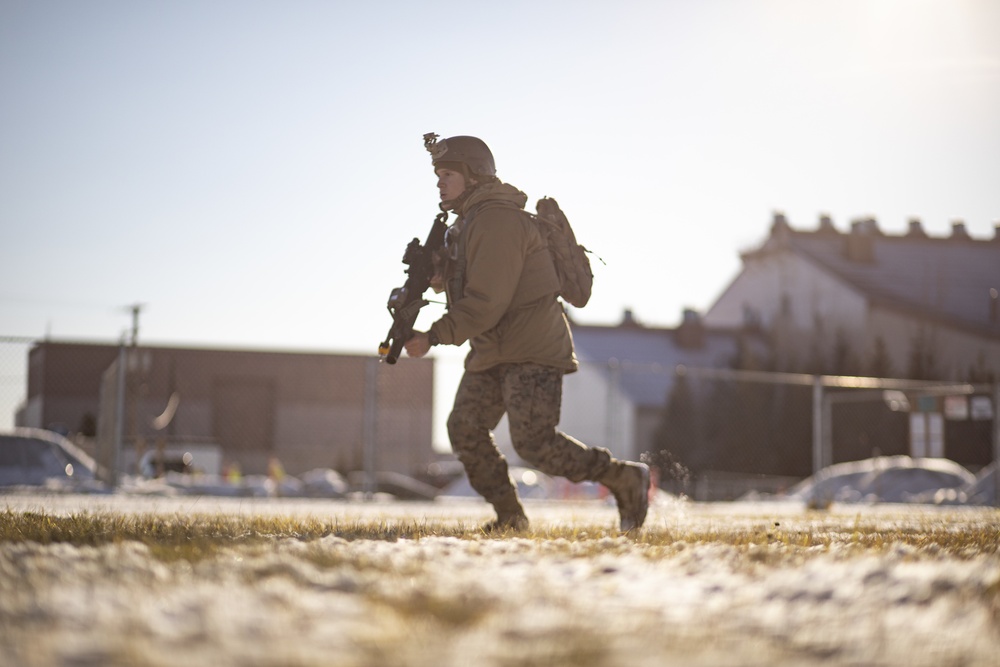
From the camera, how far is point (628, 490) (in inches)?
255

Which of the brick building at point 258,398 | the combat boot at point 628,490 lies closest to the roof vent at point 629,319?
the brick building at point 258,398

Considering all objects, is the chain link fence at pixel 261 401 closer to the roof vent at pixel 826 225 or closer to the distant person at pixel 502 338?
the roof vent at pixel 826 225

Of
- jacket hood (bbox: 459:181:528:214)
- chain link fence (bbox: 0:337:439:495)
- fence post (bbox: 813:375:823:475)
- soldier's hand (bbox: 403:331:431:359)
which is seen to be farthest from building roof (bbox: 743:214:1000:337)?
soldier's hand (bbox: 403:331:431:359)

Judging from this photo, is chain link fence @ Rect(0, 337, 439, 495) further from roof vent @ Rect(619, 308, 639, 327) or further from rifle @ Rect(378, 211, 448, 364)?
rifle @ Rect(378, 211, 448, 364)

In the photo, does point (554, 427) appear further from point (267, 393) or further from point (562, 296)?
point (267, 393)

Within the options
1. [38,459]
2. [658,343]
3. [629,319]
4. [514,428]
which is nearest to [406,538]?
[514,428]

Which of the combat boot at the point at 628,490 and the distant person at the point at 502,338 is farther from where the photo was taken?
the combat boot at the point at 628,490

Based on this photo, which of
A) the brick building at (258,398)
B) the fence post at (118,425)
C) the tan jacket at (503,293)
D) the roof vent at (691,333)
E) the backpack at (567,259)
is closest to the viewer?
the tan jacket at (503,293)

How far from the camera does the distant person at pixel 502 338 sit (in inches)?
236

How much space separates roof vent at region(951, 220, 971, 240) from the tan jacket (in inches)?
1948

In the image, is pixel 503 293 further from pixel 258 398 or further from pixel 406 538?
pixel 258 398

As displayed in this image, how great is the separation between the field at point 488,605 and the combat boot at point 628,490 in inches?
91.6

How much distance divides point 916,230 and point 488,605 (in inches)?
2063

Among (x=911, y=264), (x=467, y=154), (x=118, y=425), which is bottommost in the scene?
(x=118, y=425)
